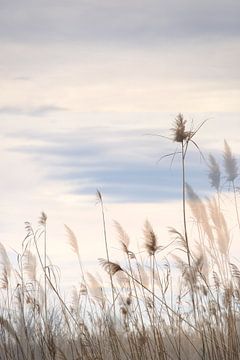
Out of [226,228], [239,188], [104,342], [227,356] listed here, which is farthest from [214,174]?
[227,356]

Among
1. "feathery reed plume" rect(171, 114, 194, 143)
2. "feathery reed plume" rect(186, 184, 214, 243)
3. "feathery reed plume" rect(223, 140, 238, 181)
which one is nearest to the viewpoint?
"feathery reed plume" rect(171, 114, 194, 143)

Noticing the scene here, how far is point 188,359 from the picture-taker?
5426 mm

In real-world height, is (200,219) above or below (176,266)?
above

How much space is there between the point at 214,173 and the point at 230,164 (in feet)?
1.49

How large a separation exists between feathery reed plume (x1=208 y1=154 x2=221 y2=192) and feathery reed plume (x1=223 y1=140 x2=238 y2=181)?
37 cm

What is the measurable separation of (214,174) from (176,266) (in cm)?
246

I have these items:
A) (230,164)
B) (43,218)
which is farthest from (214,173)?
(43,218)

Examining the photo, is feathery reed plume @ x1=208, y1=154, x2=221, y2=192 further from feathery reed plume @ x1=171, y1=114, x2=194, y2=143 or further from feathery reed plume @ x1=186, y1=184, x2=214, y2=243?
feathery reed plume @ x1=171, y1=114, x2=194, y2=143

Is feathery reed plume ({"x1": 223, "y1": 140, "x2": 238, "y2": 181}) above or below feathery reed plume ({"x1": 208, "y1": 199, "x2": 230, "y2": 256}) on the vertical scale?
above

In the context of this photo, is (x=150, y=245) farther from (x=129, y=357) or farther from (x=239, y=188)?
(x=239, y=188)

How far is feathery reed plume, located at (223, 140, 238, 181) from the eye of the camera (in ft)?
25.3

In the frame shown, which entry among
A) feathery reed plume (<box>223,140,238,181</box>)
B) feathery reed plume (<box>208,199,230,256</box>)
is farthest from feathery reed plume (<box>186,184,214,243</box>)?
feathery reed plume (<box>223,140,238,181</box>)

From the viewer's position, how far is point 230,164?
7.86m

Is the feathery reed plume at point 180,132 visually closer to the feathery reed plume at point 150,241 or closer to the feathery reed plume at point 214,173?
the feathery reed plume at point 150,241
